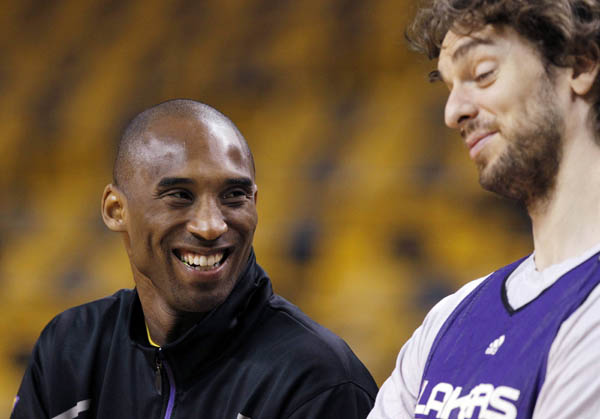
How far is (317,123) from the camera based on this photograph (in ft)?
8.78

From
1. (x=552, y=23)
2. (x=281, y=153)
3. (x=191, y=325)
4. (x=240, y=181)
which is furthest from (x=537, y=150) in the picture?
(x=281, y=153)

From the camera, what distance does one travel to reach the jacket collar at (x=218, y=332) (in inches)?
47.9

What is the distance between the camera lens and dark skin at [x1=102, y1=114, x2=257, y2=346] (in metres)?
1.25

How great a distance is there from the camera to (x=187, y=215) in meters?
1.26

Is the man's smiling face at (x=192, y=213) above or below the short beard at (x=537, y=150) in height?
above

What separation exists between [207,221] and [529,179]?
1.75 feet

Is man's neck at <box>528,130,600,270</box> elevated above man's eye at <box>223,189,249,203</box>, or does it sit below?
below

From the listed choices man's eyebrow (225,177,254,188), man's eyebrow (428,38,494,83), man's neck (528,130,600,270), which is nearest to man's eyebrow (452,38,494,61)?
man's eyebrow (428,38,494,83)

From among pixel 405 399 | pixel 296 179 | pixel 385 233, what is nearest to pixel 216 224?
pixel 405 399

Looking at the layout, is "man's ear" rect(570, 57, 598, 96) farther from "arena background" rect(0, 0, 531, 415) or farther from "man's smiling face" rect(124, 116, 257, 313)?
"arena background" rect(0, 0, 531, 415)

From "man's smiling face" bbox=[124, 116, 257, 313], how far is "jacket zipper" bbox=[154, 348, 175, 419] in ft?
0.26

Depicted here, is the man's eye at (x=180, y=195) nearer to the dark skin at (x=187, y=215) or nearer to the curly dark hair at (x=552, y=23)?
the dark skin at (x=187, y=215)

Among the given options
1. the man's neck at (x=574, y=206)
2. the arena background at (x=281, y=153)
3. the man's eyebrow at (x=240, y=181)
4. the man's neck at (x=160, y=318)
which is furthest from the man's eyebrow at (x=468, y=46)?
the arena background at (x=281, y=153)

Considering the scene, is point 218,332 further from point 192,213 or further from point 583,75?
point 583,75
